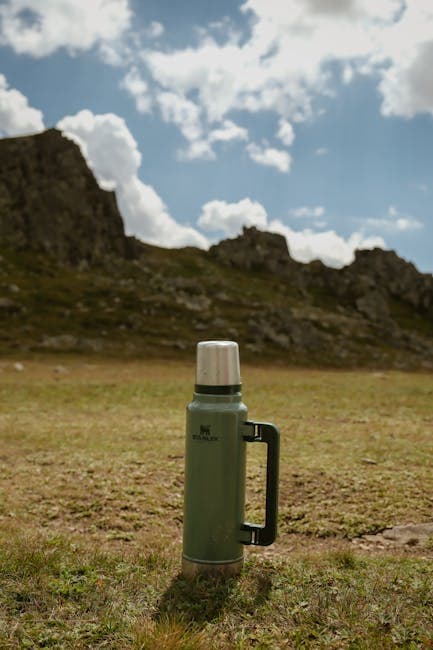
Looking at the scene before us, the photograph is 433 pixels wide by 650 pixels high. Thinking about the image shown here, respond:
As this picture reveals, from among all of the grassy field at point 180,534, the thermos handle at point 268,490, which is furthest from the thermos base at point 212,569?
the thermos handle at point 268,490

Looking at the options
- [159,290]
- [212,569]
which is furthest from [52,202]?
[212,569]

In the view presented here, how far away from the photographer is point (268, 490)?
6871 mm

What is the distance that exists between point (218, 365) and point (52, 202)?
77363 mm

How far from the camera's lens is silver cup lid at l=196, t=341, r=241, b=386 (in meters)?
6.72

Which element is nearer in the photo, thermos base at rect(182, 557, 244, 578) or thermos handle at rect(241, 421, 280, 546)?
thermos base at rect(182, 557, 244, 578)

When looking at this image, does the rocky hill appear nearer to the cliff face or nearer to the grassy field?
the cliff face

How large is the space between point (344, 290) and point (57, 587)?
101 meters

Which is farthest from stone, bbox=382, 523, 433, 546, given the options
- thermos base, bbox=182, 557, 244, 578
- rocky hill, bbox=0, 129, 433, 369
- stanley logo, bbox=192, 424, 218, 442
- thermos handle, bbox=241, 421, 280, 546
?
rocky hill, bbox=0, 129, 433, 369

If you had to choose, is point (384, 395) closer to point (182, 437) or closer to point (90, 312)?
point (182, 437)

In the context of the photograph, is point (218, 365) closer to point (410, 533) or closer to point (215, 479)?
point (215, 479)

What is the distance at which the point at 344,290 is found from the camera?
103 meters

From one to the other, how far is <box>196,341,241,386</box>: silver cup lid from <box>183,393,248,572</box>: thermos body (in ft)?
0.60

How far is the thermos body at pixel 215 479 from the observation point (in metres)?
6.61

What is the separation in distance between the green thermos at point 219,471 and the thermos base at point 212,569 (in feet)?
0.03
